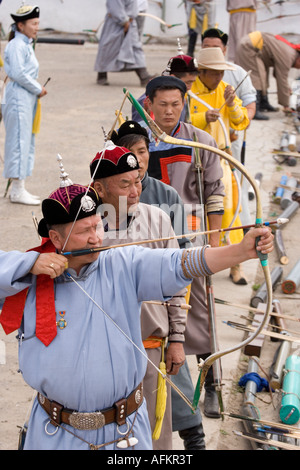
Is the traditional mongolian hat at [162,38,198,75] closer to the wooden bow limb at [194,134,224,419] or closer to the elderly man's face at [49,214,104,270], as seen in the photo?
the wooden bow limb at [194,134,224,419]

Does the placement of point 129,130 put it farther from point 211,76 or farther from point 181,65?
point 211,76

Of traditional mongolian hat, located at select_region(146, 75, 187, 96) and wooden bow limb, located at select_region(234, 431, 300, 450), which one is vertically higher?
traditional mongolian hat, located at select_region(146, 75, 187, 96)

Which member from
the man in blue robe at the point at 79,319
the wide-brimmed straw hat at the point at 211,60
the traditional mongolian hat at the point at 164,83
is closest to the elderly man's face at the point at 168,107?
the traditional mongolian hat at the point at 164,83

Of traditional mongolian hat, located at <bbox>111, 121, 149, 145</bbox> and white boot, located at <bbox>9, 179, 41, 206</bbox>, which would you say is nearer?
A: traditional mongolian hat, located at <bbox>111, 121, 149, 145</bbox>

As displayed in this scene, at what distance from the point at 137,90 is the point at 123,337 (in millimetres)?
9945

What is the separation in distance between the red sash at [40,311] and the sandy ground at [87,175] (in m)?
1.50

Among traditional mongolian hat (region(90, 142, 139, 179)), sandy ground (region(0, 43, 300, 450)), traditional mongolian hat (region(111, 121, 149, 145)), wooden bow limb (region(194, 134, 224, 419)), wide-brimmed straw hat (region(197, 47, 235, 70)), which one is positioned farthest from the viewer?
wide-brimmed straw hat (region(197, 47, 235, 70))

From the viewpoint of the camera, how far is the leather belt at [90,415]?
2.70 m

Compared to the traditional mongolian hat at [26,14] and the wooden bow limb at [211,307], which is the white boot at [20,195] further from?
the wooden bow limb at [211,307]

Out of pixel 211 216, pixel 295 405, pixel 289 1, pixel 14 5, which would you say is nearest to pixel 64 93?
pixel 14 5

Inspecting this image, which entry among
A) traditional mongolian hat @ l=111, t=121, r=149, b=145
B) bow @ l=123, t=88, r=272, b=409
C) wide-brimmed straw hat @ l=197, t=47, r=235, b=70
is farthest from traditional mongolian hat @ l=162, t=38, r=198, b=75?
bow @ l=123, t=88, r=272, b=409

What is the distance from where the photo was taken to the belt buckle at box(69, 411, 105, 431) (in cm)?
270

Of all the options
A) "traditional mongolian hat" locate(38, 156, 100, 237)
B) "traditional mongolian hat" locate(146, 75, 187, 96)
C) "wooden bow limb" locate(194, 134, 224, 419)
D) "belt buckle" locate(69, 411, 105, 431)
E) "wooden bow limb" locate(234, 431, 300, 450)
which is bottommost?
"wooden bow limb" locate(234, 431, 300, 450)

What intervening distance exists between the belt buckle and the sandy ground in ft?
4.59
